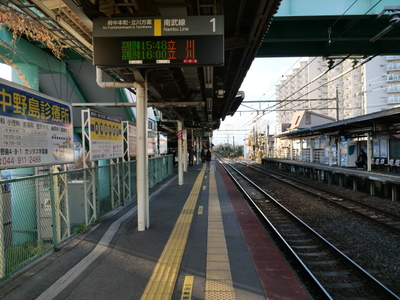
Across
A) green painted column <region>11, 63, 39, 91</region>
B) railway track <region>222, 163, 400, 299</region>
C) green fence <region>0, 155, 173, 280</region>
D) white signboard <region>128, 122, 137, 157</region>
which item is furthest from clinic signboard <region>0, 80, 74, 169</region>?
green painted column <region>11, 63, 39, 91</region>

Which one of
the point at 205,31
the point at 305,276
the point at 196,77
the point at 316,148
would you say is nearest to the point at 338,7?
the point at 196,77

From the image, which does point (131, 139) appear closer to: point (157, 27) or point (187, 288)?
point (157, 27)

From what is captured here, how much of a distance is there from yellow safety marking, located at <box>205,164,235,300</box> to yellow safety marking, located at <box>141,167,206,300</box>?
0.46 metres

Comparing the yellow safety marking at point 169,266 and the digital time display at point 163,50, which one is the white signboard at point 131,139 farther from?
the digital time display at point 163,50

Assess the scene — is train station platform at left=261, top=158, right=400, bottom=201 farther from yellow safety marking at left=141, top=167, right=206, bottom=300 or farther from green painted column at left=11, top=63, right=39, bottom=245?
green painted column at left=11, top=63, right=39, bottom=245

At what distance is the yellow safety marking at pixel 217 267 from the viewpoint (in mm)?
3496

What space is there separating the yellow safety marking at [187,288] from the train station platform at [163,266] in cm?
1

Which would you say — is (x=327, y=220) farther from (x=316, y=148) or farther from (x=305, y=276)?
(x=316, y=148)

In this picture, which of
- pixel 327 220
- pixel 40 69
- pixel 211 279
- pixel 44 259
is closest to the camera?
pixel 211 279

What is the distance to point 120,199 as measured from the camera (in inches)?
344

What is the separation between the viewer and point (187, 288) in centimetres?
359

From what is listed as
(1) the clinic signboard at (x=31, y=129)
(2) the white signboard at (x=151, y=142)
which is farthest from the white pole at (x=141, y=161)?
(2) the white signboard at (x=151, y=142)

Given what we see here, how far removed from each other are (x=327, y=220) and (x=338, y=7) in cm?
595

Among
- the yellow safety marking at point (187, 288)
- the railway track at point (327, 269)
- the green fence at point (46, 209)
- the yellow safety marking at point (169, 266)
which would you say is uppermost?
the green fence at point (46, 209)
